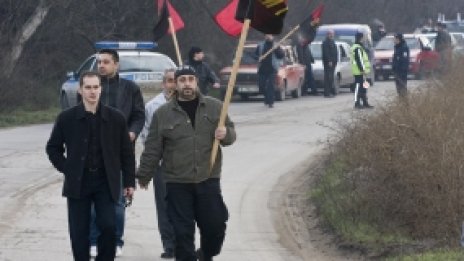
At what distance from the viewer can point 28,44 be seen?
34.1 metres

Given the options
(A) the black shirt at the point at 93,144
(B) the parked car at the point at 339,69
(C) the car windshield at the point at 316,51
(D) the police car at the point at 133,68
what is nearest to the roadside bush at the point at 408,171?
(A) the black shirt at the point at 93,144

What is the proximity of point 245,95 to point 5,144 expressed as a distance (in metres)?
14.2

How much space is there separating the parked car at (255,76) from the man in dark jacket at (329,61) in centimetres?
85

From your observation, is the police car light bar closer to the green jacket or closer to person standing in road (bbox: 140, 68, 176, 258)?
person standing in road (bbox: 140, 68, 176, 258)

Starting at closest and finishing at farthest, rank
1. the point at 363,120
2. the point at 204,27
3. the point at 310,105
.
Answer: the point at 363,120 → the point at 310,105 → the point at 204,27

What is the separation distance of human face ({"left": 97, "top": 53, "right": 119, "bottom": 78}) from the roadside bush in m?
2.82

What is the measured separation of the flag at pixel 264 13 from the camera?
10055mm

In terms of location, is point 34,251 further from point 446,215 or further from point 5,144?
point 5,144

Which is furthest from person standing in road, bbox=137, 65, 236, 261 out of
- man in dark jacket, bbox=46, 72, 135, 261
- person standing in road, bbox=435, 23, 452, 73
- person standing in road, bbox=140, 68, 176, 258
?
person standing in road, bbox=435, 23, 452, 73

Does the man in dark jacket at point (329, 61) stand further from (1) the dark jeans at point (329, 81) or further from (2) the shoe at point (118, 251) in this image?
(2) the shoe at point (118, 251)

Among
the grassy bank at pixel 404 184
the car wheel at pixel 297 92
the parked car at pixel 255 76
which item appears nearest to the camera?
the grassy bank at pixel 404 184

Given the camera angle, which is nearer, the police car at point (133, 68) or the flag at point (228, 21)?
the flag at point (228, 21)

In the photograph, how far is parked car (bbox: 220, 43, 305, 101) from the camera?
1350 inches

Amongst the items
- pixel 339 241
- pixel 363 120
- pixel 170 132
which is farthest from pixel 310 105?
pixel 170 132
